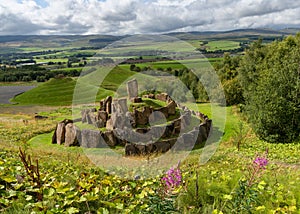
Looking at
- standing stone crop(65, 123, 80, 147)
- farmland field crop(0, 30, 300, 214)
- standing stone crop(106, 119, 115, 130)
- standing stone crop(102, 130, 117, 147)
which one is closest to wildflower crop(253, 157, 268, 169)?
farmland field crop(0, 30, 300, 214)

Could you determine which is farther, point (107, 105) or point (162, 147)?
point (107, 105)

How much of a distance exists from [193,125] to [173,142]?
4877 millimetres

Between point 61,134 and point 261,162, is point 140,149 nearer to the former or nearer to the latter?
point 61,134

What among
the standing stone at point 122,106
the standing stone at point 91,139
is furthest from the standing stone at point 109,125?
the standing stone at point 91,139

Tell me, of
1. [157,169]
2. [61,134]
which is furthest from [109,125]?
[157,169]

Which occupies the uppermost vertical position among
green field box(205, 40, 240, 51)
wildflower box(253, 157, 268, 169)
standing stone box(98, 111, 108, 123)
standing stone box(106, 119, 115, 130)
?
green field box(205, 40, 240, 51)

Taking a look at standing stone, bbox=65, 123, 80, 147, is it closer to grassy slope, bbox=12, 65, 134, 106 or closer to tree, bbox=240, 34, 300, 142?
tree, bbox=240, 34, 300, 142

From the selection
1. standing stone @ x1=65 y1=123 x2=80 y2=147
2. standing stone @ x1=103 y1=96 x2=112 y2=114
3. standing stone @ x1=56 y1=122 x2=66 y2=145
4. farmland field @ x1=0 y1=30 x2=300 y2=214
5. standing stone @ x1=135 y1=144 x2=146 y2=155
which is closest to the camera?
farmland field @ x1=0 y1=30 x2=300 y2=214

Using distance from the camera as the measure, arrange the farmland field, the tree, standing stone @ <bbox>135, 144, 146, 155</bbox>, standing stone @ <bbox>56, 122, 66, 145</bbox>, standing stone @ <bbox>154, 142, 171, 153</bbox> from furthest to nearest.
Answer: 1. the tree
2. standing stone @ <bbox>56, 122, 66, 145</bbox>
3. standing stone @ <bbox>154, 142, 171, 153</bbox>
4. standing stone @ <bbox>135, 144, 146, 155</bbox>
5. the farmland field

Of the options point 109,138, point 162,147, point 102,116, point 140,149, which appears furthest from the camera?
point 102,116

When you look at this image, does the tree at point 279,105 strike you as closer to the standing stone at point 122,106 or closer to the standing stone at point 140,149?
the standing stone at point 140,149

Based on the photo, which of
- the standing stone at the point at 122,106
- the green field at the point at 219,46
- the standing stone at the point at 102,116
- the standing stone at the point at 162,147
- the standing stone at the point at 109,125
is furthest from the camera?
the green field at the point at 219,46

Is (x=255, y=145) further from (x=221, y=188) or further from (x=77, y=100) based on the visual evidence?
(x=77, y=100)

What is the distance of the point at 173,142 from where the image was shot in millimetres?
21094
